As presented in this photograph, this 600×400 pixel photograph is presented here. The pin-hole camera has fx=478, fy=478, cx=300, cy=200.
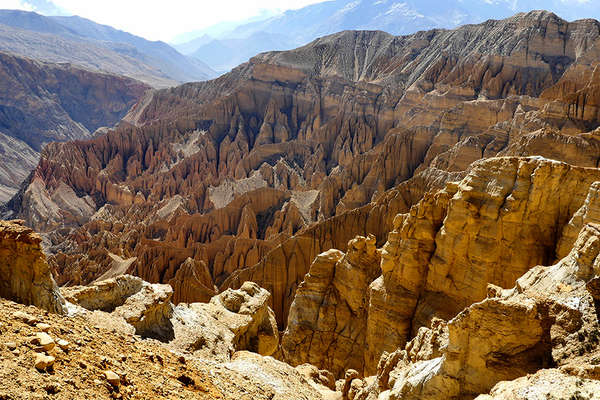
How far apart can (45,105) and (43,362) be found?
394 feet

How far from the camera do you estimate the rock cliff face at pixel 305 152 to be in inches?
1211

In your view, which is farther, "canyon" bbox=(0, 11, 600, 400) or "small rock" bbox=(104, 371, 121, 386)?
"canyon" bbox=(0, 11, 600, 400)

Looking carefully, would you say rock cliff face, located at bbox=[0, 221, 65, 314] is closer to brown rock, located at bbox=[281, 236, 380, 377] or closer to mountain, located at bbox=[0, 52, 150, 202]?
brown rock, located at bbox=[281, 236, 380, 377]

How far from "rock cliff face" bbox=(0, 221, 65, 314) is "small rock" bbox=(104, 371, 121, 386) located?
362cm

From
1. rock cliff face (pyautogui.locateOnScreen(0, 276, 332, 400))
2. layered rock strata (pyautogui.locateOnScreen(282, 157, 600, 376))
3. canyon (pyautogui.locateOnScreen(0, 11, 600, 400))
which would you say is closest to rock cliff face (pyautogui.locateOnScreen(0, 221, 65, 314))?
canyon (pyautogui.locateOnScreen(0, 11, 600, 400))

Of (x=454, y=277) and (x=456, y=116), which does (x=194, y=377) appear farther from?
(x=456, y=116)

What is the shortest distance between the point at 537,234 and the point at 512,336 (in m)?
6.53

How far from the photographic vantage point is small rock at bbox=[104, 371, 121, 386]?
6520 millimetres

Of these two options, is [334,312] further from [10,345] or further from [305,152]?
[305,152]

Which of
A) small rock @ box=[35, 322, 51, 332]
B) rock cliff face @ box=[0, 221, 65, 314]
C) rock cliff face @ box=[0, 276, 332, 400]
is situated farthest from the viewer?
rock cliff face @ box=[0, 221, 65, 314]

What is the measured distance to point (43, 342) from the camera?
21.0 ft

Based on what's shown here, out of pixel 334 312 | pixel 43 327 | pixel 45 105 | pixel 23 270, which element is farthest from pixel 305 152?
pixel 45 105

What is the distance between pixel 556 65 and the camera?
6047 cm

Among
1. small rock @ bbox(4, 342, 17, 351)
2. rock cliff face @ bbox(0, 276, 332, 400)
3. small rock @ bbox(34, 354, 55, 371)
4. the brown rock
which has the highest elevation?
small rock @ bbox(4, 342, 17, 351)
